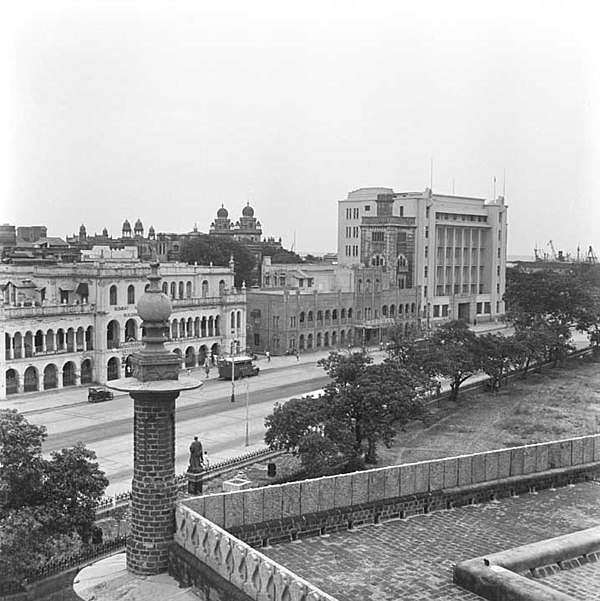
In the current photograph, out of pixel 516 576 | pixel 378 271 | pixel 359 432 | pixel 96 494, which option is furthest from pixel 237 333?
pixel 516 576

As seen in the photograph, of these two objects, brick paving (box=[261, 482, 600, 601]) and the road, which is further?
the road

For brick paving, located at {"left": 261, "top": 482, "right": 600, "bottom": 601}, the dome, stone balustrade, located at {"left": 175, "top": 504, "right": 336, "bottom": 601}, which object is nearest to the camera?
stone balustrade, located at {"left": 175, "top": 504, "right": 336, "bottom": 601}

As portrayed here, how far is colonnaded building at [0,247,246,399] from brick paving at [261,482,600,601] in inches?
1534

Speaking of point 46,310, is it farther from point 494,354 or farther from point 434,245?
point 434,245

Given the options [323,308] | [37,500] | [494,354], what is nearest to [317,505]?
[37,500]

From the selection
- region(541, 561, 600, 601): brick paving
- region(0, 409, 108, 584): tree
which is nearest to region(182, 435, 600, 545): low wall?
region(541, 561, 600, 601): brick paving

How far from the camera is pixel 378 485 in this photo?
757 inches

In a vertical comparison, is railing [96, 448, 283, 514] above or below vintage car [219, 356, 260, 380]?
below

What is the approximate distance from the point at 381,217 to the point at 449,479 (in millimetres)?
87954

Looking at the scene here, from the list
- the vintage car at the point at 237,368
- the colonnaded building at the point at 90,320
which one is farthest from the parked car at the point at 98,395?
the vintage car at the point at 237,368

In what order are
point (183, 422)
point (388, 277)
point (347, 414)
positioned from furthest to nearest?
point (388, 277) → point (183, 422) → point (347, 414)

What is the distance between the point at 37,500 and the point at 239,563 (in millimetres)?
12025

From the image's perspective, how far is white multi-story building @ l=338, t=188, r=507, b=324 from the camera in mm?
106812

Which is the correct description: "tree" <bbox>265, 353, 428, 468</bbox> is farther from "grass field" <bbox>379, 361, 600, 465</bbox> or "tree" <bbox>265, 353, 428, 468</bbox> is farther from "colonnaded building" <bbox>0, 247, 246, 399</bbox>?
"colonnaded building" <bbox>0, 247, 246, 399</bbox>
